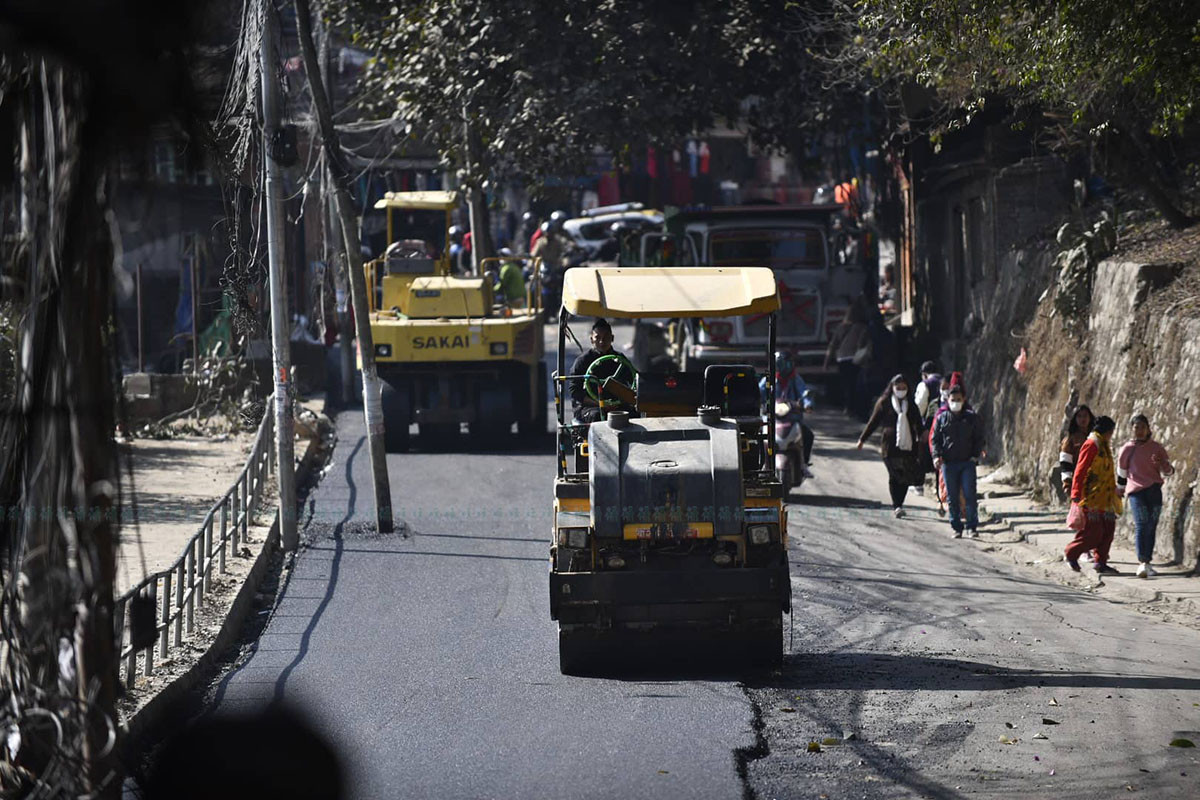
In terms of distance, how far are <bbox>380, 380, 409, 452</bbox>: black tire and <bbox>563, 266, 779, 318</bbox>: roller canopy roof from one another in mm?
9272

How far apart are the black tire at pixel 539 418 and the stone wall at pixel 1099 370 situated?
5.95 meters

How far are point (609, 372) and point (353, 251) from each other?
616 cm

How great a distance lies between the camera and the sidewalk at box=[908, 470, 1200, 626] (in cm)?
1272

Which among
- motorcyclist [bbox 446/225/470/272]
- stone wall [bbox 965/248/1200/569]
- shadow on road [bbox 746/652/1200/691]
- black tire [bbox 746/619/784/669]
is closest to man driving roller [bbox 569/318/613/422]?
black tire [bbox 746/619/784/669]

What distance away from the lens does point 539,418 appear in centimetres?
2195

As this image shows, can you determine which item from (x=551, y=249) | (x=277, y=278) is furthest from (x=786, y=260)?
(x=277, y=278)

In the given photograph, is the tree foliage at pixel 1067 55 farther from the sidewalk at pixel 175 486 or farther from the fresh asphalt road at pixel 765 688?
the sidewalk at pixel 175 486

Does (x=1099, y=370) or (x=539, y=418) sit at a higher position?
(x=1099, y=370)

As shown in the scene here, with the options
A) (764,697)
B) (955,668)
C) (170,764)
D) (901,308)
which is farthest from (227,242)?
(901,308)

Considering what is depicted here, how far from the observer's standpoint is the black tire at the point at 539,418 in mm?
21703

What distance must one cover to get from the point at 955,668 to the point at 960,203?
1687 cm

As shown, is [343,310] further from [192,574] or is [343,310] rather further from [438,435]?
[192,574]

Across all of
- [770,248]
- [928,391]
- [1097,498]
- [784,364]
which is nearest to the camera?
[1097,498]

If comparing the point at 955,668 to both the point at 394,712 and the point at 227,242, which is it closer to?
the point at 394,712
